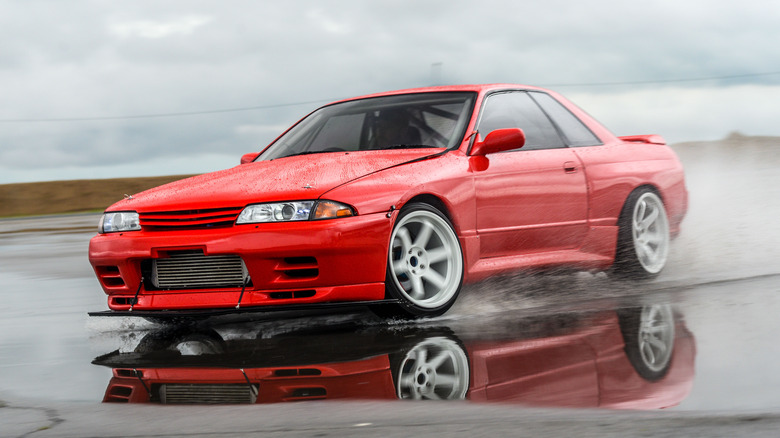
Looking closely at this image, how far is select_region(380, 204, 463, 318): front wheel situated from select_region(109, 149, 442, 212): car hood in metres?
0.38

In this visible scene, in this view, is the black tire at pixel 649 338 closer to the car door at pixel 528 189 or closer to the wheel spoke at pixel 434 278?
the car door at pixel 528 189

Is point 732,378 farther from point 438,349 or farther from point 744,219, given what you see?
point 744,219

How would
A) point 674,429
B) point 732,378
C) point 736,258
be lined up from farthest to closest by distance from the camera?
1. point 736,258
2. point 732,378
3. point 674,429

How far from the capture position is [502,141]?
239 inches

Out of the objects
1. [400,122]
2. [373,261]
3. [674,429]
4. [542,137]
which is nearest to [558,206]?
[542,137]

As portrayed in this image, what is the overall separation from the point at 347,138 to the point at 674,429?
4125 mm

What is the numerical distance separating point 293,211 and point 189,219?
2.00 ft

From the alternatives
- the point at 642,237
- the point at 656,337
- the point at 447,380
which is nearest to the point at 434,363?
the point at 447,380

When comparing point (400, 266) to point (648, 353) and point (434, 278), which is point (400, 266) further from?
point (648, 353)

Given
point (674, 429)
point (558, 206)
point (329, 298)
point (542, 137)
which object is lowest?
point (674, 429)

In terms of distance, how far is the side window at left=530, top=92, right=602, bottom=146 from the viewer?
7094mm

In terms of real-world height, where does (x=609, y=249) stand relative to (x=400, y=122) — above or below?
below

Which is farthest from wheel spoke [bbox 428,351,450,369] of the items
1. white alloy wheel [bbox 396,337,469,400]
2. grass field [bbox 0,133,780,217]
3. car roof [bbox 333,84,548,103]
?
grass field [bbox 0,133,780,217]

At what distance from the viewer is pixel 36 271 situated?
10656mm
